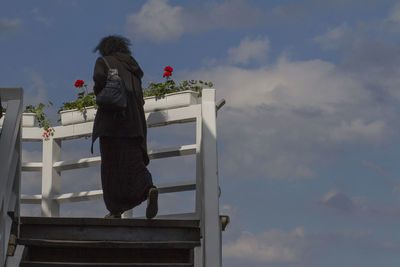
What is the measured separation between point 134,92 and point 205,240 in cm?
153

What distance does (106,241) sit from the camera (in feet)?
17.5

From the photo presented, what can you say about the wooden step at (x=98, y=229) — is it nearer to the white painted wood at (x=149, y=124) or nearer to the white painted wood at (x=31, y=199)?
the white painted wood at (x=149, y=124)

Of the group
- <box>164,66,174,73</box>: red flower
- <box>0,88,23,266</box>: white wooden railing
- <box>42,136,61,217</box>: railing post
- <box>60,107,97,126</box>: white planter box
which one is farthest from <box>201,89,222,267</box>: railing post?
<box>42,136,61,217</box>: railing post

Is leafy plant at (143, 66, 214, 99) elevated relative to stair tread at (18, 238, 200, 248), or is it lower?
elevated

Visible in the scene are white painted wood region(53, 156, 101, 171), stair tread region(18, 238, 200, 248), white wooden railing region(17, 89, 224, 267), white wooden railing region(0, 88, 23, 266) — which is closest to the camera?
white wooden railing region(0, 88, 23, 266)

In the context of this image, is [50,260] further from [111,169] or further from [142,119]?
[142,119]

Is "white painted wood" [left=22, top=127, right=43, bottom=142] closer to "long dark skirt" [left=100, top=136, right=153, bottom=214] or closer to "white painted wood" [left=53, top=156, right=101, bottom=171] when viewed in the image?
"white painted wood" [left=53, top=156, right=101, bottom=171]

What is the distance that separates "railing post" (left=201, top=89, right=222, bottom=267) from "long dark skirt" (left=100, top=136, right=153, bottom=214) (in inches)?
22.1

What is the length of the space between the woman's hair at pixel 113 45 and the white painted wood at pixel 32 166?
1.81 meters

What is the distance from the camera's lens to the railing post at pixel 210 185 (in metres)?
5.48

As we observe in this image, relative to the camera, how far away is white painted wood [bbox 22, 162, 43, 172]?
310 inches

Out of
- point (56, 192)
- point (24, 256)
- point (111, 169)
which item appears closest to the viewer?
point (24, 256)

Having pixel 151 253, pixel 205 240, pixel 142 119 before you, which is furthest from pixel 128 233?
pixel 142 119

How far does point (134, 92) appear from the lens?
629cm
